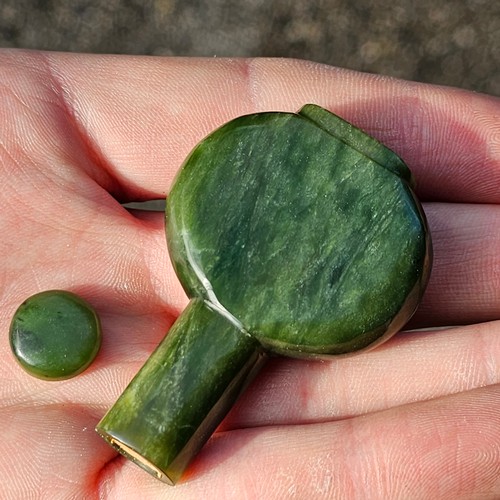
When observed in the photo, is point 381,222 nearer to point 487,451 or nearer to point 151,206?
point 487,451

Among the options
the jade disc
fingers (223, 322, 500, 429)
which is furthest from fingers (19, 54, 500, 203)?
fingers (223, 322, 500, 429)

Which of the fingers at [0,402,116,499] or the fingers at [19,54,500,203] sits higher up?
the fingers at [19,54,500,203]

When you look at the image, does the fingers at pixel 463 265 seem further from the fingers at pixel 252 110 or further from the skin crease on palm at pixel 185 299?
the fingers at pixel 252 110

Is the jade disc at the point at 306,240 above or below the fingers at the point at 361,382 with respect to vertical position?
above

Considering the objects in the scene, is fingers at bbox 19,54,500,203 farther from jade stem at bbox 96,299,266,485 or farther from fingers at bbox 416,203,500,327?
jade stem at bbox 96,299,266,485

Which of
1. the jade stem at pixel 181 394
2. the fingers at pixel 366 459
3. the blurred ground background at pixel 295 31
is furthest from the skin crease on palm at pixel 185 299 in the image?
the blurred ground background at pixel 295 31

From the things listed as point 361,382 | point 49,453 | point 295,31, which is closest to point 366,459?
point 361,382
